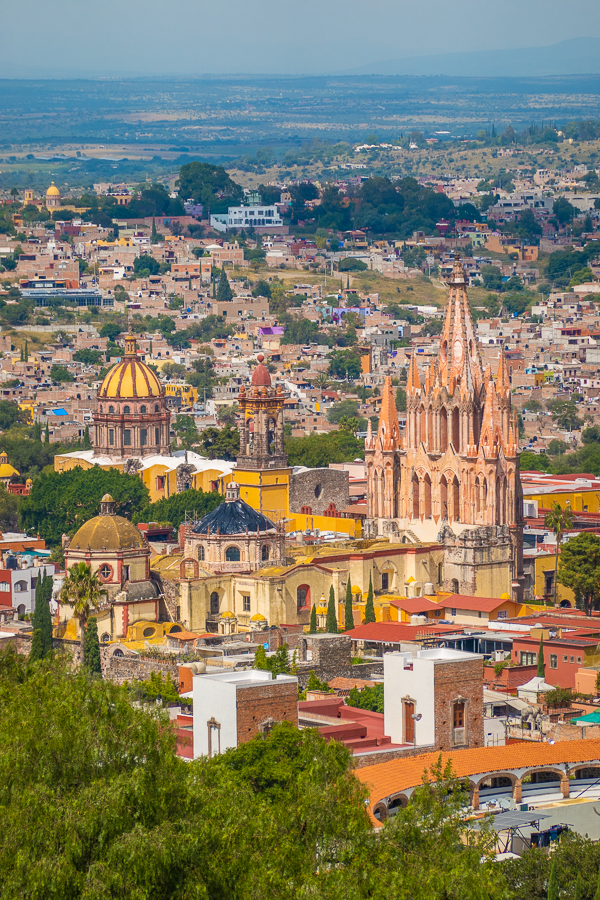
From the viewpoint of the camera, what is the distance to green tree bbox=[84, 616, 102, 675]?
68.4 metres

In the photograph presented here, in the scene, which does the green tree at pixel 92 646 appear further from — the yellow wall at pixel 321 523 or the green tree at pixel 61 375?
the green tree at pixel 61 375

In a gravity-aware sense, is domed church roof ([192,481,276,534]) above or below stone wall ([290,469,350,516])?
above

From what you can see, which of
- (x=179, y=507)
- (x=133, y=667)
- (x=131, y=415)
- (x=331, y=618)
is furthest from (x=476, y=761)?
(x=131, y=415)

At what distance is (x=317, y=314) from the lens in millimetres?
192250

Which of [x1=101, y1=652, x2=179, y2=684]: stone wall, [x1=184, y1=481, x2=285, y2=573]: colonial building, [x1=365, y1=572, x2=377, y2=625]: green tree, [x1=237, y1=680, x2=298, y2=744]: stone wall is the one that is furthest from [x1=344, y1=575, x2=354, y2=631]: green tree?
[x1=237, y1=680, x2=298, y2=744]: stone wall

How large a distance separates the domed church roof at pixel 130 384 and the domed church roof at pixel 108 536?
Result: 104 ft

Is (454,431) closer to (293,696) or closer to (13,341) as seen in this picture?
(293,696)

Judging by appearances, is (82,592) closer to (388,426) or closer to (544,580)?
(388,426)

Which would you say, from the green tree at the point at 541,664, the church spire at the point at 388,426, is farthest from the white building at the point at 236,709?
the church spire at the point at 388,426

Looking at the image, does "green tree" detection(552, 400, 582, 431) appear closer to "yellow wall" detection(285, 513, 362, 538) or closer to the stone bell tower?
"yellow wall" detection(285, 513, 362, 538)

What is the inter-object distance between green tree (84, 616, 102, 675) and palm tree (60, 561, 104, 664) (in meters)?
0.65

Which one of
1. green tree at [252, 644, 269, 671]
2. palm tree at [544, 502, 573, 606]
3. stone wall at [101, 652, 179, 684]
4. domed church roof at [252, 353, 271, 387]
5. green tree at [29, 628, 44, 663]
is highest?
domed church roof at [252, 353, 271, 387]

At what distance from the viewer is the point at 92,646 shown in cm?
6875

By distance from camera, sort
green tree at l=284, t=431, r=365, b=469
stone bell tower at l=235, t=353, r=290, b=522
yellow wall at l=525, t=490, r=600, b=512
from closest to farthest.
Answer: stone bell tower at l=235, t=353, r=290, b=522
yellow wall at l=525, t=490, r=600, b=512
green tree at l=284, t=431, r=365, b=469
